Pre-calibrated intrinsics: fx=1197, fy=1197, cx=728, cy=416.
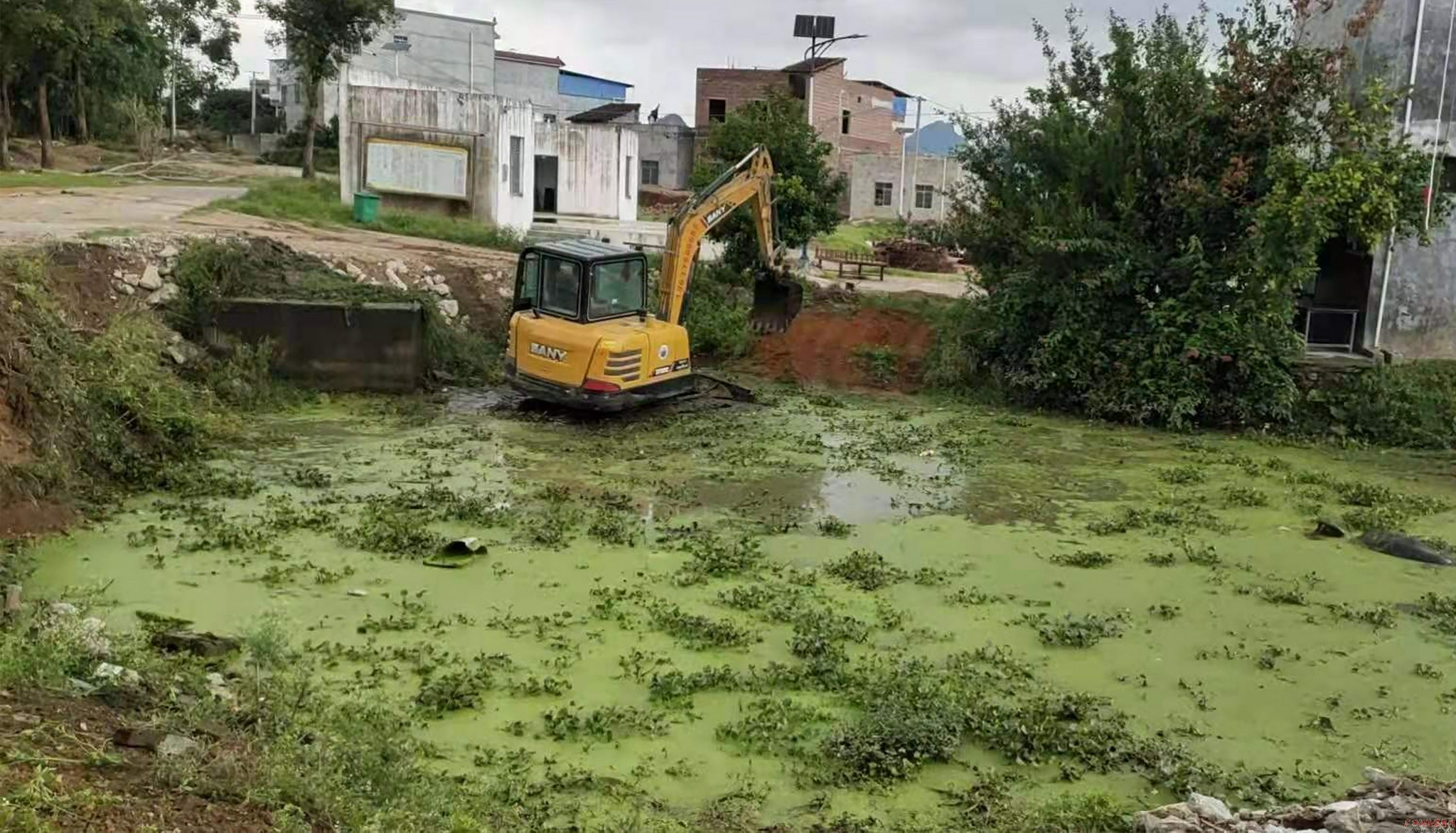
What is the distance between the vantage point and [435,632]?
8086mm

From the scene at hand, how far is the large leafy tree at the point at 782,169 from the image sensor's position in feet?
67.7

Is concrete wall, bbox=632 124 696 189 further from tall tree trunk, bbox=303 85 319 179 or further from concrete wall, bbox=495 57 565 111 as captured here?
tall tree trunk, bbox=303 85 319 179

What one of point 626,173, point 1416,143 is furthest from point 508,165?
point 1416,143

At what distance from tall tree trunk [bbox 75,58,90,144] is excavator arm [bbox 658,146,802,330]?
32.2 meters

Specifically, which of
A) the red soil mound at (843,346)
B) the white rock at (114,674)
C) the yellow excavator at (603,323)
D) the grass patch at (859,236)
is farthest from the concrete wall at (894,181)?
the white rock at (114,674)

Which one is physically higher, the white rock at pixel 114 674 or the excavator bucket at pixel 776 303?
the excavator bucket at pixel 776 303

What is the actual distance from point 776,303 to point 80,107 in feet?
111

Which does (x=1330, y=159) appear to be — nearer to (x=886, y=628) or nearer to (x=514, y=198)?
(x=886, y=628)

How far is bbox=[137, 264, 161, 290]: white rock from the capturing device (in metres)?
15.4

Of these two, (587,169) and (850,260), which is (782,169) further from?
(587,169)

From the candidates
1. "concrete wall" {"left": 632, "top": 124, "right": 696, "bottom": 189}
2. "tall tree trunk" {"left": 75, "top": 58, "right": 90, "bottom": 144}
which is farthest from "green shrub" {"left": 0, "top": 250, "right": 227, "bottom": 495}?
"concrete wall" {"left": 632, "top": 124, "right": 696, "bottom": 189}

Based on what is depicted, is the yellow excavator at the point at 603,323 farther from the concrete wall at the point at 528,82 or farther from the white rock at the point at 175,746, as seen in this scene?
the concrete wall at the point at 528,82

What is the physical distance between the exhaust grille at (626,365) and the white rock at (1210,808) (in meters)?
9.57

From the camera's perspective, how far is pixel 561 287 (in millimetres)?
14930
